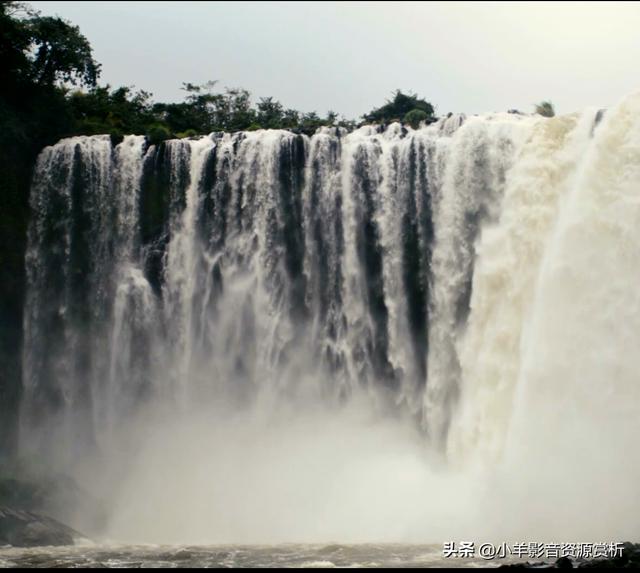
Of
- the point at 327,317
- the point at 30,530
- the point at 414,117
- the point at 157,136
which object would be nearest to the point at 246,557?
the point at 30,530

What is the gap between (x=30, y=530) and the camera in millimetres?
23672

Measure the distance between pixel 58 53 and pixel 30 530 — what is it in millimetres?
15086

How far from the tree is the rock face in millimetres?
13247

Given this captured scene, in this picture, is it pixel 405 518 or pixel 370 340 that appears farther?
pixel 370 340

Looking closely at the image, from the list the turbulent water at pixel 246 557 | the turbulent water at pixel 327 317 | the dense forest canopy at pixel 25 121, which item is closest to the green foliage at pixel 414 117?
the dense forest canopy at pixel 25 121

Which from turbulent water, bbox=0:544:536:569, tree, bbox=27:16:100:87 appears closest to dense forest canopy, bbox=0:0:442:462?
tree, bbox=27:16:100:87

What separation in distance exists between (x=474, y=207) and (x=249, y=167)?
592 cm

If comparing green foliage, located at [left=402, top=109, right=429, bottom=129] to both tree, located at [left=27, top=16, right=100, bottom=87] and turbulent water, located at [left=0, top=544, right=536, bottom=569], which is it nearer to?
tree, located at [left=27, top=16, right=100, bottom=87]

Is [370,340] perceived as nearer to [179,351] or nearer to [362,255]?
[362,255]

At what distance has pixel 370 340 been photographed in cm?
2798

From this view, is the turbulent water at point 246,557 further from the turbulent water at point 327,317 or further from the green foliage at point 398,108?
the green foliage at point 398,108

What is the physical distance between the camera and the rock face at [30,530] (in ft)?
77.1

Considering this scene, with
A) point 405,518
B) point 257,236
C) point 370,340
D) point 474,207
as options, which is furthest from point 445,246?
point 405,518

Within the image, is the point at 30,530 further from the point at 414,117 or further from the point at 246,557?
the point at 414,117
